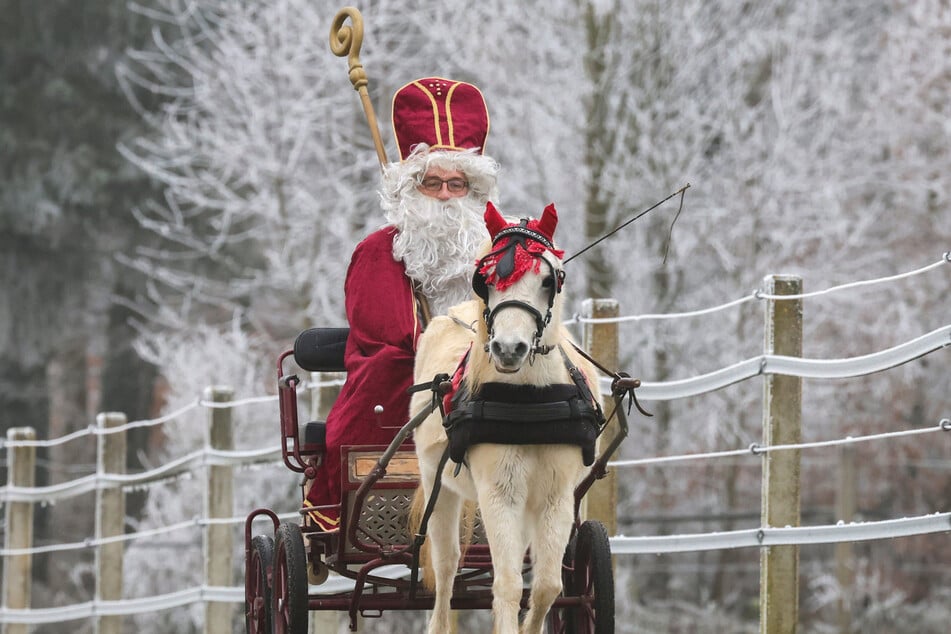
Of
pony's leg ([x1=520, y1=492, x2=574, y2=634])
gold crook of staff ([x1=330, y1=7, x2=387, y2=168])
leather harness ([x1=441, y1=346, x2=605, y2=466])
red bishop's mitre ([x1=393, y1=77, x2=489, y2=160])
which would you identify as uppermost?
gold crook of staff ([x1=330, y1=7, x2=387, y2=168])

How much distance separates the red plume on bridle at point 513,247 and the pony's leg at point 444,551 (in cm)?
107

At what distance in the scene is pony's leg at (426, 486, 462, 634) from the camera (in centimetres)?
529

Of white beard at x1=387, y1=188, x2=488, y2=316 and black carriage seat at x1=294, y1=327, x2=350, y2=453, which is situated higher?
white beard at x1=387, y1=188, x2=488, y2=316

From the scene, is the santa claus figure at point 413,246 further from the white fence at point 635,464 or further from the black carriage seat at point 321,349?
the white fence at point 635,464

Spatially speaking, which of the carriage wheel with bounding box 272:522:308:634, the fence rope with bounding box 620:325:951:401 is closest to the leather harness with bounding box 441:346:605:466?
the carriage wheel with bounding box 272:522:308:634

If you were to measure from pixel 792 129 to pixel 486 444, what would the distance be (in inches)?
463

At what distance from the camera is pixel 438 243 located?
6.05m

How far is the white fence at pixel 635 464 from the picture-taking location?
5.51m

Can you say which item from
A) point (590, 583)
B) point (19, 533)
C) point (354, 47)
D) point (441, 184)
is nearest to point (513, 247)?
point (590, 583)

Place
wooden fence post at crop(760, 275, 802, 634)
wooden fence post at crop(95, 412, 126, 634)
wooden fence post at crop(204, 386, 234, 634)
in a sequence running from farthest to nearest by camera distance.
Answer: wooden fence post at crop(95, 412, 126, 634)
wooden fence post at crop(204, 386, 234, 634)
wooden fence post at crop(760, 275, 802, 634)

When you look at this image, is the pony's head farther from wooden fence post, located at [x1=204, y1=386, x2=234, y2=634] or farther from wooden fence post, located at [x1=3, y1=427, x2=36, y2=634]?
wooden fence post, located at [x1=3, y1=427, x2=36, y2=634]

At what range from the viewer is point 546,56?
15734mm

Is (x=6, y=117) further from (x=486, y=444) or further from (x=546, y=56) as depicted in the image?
(x=486, y=444)

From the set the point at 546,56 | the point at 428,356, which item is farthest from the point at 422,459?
the point at 546,56
